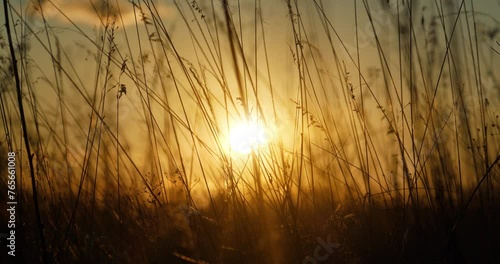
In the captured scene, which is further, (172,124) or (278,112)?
(172,124)

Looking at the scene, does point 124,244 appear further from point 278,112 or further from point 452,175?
point 452,175

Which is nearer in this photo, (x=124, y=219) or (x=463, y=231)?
(x=463, y=231)

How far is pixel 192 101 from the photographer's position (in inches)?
104

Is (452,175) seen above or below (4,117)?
below

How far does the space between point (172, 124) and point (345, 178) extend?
762 mm

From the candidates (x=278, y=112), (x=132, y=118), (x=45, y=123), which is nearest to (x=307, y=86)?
(x=278, y=112)

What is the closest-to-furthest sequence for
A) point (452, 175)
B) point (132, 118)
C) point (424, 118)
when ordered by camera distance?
point (452, 175), point (424, 118), point (132, 118)

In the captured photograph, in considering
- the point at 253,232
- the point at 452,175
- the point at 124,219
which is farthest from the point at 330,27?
the point at 124,219

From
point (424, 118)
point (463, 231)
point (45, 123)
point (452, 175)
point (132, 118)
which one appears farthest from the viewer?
point (132, 118)

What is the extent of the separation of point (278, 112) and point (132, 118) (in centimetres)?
73

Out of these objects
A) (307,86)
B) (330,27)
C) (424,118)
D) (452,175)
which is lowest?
(452,175)

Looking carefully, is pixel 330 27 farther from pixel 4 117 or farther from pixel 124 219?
pixel 4 117

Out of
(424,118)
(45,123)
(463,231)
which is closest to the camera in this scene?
(463,231)

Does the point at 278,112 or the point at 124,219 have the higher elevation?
the point at 278,112
